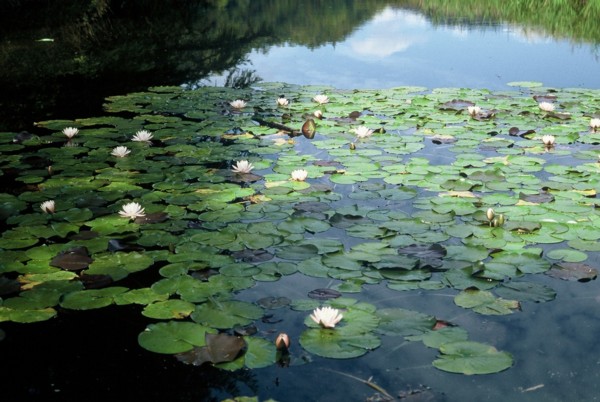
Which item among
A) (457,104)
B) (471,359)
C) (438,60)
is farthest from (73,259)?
(438,60)

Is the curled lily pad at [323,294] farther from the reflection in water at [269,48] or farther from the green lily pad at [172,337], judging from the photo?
the reflection in water at [269,48]

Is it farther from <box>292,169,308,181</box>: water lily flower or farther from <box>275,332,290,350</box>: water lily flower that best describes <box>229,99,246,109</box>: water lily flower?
<box>275,332,290,350</box>: water lily flower

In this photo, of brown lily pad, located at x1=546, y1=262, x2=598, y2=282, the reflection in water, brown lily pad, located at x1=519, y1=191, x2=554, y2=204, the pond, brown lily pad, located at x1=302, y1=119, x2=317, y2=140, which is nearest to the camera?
the pond

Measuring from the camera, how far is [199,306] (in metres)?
2.29

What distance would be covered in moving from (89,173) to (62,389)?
1.99 metres

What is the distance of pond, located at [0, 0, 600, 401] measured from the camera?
1982 millimetres

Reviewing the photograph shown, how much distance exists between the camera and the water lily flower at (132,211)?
9.93ft

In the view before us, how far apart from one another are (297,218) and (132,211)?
2.43ft

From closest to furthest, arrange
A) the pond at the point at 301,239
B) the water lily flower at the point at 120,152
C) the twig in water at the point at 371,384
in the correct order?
1. the twig in water at the point at 371,384
2. the pond at the point at 301,239
3. the water lily flower at the point at 120,152

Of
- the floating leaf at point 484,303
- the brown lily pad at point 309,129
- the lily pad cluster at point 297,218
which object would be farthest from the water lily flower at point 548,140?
the floating leaf at point 484,303

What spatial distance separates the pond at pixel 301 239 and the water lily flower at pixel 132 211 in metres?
0.02

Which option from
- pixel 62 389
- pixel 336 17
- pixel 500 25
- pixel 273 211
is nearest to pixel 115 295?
pixel 62 389

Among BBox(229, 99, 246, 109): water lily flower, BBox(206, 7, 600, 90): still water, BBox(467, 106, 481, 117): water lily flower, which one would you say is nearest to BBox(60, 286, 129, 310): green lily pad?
BBox(229, 99, 246, 109): water lily flower

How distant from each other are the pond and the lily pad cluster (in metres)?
0.01
